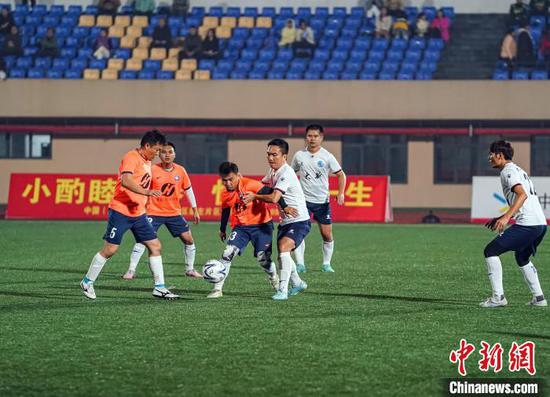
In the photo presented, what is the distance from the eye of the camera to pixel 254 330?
10.8 meters

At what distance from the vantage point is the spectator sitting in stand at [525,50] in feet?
135

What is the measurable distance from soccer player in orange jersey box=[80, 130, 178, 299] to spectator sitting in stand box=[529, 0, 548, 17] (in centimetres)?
3335

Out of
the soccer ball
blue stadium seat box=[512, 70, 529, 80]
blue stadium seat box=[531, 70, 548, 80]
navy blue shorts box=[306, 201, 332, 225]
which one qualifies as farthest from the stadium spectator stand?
the soccer ball

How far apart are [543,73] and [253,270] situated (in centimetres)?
2500

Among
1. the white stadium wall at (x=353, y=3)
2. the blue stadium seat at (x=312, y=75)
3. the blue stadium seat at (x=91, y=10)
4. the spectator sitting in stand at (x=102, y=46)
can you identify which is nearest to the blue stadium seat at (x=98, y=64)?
the spectator sitting in stand at (x=102, y=46)

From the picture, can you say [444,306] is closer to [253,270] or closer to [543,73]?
[253,270]

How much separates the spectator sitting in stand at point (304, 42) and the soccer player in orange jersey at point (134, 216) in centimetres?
2949

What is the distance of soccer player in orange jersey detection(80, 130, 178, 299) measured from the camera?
43.2ft

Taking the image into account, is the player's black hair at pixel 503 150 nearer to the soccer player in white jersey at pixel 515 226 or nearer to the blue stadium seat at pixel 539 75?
the soccer player in white jersey at pixel 515 226

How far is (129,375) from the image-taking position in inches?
334

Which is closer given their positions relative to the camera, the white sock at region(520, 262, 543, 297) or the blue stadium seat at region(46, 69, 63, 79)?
the white sock at region(520, 262, 543, 297)

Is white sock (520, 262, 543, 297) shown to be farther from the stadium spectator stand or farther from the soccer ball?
the stadium spectator stand

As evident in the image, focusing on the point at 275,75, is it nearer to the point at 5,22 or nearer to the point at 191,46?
the point at 191,46

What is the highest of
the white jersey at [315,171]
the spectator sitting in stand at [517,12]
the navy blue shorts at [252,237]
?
the spectator sitting in stand at [517,12]
